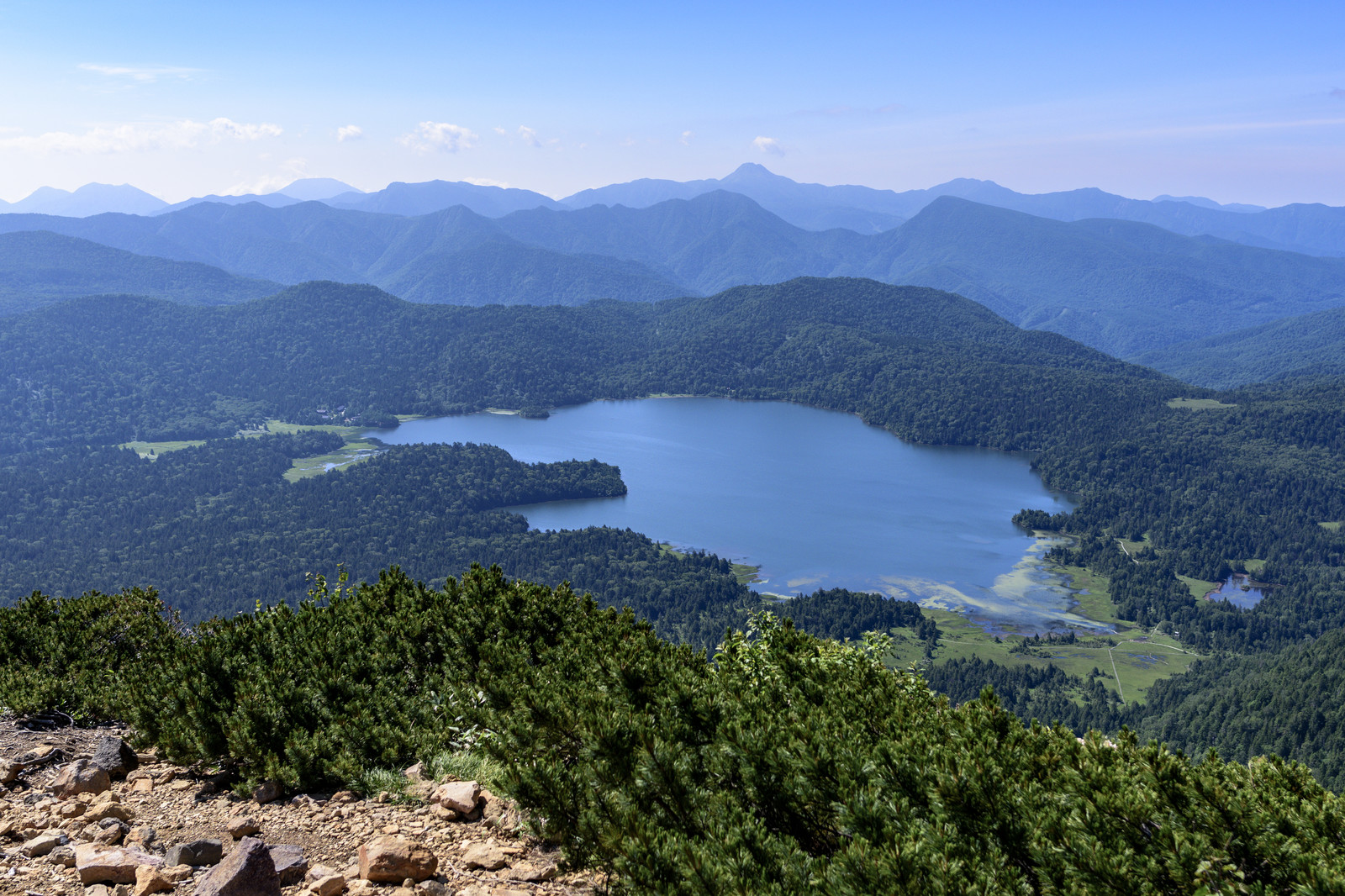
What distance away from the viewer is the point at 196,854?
7.94m

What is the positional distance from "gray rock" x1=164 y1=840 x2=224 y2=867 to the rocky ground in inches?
0.5

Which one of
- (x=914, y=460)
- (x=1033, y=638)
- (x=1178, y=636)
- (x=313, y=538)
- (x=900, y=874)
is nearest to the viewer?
(x=900, y=874)

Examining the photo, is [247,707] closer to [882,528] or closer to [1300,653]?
[1300,653]

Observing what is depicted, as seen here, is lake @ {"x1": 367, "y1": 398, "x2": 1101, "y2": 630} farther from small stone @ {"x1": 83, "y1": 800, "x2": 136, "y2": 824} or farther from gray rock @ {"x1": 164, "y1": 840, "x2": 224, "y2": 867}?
gray rock @ {"x1": 164, "y1": 840, "x2": 224, "y2": 867}

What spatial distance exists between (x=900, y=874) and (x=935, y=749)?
2.12m

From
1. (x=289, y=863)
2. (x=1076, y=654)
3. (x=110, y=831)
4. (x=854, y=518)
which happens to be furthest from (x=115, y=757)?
(x=854, y=518)

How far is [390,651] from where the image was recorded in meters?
14.4

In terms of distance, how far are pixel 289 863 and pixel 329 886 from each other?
0.51 m

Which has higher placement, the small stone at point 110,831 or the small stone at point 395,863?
the small stone at point 395,863

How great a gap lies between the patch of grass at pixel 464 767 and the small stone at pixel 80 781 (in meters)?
3.63

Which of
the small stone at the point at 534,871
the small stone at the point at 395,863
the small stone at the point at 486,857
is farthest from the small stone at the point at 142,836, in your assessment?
the small stone at the point at 534,871

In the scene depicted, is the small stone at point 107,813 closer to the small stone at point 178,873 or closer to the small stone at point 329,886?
the small stone at point 178,873

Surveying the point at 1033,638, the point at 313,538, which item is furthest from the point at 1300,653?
the point at 313,538

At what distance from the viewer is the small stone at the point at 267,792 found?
10.1m
